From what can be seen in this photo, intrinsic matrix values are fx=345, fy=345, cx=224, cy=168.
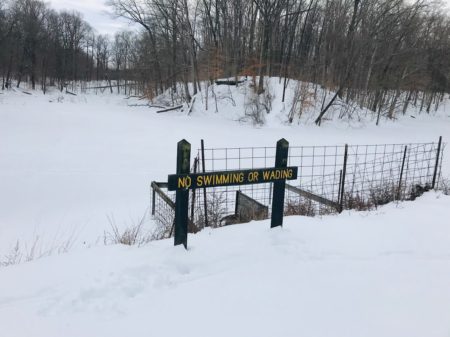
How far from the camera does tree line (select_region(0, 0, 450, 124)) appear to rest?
24.1 m

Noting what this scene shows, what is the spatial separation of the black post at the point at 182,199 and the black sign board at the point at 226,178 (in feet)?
0.28

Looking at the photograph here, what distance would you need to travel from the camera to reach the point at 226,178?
380cm

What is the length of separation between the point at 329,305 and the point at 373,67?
28.7 meters

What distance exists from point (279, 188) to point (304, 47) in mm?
31869

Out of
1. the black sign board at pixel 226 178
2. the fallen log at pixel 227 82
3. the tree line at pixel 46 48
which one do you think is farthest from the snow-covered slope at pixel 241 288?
the tree line at pixel 46 48

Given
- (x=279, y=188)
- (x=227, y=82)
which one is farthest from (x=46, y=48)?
(x=279, y=188)

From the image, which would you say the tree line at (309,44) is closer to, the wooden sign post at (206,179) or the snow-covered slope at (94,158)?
the snow-covered slope at (94,158)

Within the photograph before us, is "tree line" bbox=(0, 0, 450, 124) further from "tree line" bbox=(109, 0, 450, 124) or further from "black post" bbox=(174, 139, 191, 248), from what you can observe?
"black post" bbox=(174, 139, 191, 248)

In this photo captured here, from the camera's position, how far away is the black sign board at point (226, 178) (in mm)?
3545

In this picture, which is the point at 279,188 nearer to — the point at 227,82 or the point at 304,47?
the point at 227,82

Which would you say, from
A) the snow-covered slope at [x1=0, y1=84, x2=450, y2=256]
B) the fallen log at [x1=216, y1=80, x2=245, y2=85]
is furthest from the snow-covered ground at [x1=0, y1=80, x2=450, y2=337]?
the fallen log at [x1=216, y1=80, x2=245, y2=85]

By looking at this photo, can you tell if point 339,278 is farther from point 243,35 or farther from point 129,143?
point 243,35

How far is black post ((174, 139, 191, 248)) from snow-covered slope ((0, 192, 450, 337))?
0.21 m

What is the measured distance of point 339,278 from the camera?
3.47 meters
